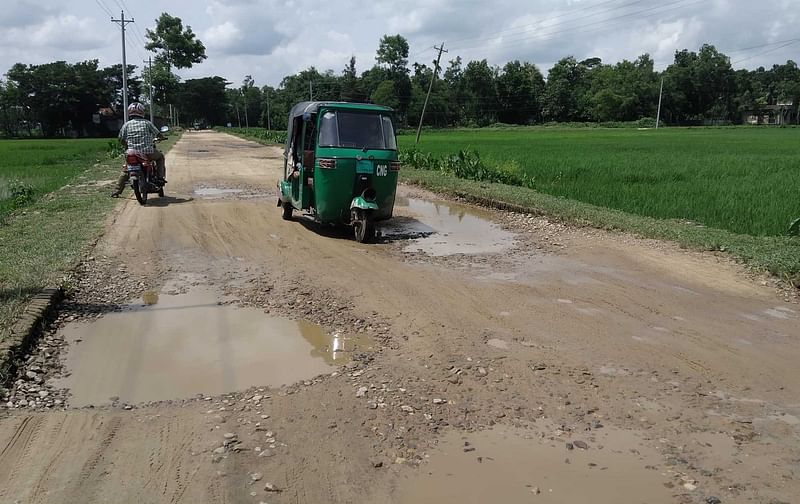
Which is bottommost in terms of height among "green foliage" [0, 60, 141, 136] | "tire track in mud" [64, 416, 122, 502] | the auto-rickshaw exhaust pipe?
"tire track in mud" [64, 416, 122, 502]

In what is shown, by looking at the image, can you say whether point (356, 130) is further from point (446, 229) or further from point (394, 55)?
point (394, 55)

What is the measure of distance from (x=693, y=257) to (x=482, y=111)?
268 ft

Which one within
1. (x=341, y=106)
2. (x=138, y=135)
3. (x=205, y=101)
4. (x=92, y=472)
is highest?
(x=205, y=101)

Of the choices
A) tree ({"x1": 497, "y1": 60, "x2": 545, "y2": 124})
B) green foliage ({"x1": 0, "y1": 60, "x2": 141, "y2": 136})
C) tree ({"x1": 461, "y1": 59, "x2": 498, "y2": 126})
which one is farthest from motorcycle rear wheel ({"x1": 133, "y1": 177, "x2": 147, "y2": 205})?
tree ({"x1": 497, "y1": 60, "x2": 545, "y2": 124})

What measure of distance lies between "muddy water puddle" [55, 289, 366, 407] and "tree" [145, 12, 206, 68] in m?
65.2

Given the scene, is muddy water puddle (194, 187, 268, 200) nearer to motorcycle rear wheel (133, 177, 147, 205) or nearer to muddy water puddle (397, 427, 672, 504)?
motorcycle rear wheel (133, 177, 147, 205)

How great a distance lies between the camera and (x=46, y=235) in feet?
27.5

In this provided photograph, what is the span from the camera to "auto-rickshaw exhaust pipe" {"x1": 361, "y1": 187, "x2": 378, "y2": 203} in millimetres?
8953

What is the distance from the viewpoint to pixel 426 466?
128 inches

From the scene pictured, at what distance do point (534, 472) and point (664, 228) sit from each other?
718 centimetres

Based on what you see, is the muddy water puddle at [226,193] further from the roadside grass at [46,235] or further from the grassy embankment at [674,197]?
the grassy embankment at [674,197]

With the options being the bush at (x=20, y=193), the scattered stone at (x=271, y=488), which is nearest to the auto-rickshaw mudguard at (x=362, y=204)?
the scattered stone at (x=271, y=488)

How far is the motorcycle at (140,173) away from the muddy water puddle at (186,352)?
6.28 metres

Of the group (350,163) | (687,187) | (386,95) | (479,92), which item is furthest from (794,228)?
(479,92)
